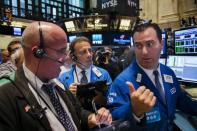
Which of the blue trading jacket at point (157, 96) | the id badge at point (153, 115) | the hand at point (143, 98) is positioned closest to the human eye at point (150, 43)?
the blue trading jacket at point (157, 96)

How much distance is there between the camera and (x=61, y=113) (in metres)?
1.69

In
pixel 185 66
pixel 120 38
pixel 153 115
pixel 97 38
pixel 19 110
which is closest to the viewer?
pixel 19 110

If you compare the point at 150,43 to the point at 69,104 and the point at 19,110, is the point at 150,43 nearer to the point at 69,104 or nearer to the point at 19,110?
the point at 69,104

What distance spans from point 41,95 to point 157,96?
0.88 metres

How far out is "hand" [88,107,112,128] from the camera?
1781 millimetres

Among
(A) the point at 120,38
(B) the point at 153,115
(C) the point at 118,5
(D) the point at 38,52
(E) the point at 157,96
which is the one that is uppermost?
(C) the point at 118,5

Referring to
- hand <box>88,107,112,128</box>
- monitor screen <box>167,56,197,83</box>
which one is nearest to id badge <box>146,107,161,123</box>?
hand <box>88,107,112,128</box>

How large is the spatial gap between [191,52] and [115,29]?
26897 mm

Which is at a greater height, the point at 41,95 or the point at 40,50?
the point at 40,50

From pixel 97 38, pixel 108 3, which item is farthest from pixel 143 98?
pixel 97 38

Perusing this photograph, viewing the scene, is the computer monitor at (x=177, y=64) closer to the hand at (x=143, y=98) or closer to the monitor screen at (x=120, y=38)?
the hand at (x=143, y=98)

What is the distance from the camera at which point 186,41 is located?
3430mm

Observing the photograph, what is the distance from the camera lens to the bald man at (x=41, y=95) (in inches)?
58.3

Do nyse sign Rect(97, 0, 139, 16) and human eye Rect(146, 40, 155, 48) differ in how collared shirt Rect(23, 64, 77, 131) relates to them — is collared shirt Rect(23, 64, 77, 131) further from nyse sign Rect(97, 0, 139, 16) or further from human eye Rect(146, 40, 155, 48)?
nyse sign Rect(97, 0, 139, 16)
